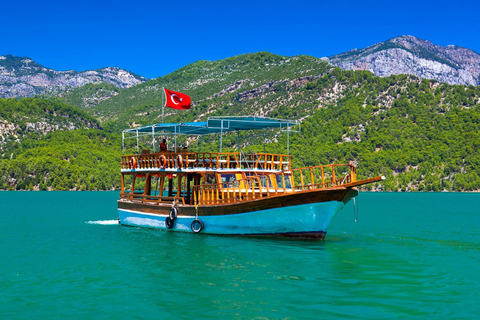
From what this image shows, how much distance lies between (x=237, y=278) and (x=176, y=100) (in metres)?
16.1

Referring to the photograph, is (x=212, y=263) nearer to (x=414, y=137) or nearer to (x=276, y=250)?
(x=276, y=250)

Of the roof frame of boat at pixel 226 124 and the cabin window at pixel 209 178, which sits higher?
the roof frame of boat at pixel 226 124

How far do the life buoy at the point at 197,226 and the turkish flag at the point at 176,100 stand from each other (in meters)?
7.57

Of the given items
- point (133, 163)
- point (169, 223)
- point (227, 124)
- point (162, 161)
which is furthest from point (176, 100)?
point (169, 223)

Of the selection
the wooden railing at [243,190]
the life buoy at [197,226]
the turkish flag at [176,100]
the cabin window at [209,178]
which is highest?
the turkish flag at [176,100]

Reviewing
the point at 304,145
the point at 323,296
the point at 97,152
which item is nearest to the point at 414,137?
the point at 304,145

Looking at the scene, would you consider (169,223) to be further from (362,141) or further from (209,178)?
(362,141)

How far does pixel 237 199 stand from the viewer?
25.7 meters

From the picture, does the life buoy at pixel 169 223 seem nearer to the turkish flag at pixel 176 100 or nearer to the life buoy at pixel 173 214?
the life buoy at pixel 173 214

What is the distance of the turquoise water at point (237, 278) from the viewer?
14.0m

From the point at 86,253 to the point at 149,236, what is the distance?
543 centimetres

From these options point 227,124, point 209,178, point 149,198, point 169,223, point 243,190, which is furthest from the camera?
point 149,198

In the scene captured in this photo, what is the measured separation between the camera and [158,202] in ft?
99.7

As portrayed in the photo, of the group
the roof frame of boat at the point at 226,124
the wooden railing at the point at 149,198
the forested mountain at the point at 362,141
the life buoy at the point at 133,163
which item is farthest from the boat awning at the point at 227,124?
the forested mountain at the point at 362,141
